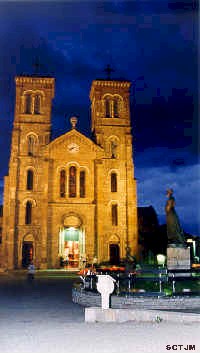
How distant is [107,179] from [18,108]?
1467 centimetres

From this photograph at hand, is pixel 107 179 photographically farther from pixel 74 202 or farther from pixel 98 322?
pixel 98 322

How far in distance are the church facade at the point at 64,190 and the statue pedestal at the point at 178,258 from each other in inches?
897

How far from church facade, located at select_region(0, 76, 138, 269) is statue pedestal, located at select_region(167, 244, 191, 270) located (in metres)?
22.8

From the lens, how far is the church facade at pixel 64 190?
45969mm

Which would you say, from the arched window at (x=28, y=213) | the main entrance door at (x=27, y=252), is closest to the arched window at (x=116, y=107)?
the arched window at (x=28, y=213)

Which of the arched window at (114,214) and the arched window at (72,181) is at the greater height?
the arched window at (72,181)

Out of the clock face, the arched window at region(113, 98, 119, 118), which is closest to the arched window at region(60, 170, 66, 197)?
the clock face

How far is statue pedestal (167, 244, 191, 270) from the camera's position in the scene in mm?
22562

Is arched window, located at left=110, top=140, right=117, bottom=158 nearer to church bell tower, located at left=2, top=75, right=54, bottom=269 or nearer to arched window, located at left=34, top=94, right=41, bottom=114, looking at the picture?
church bell tower, located at left=2, top=75, right=54, bottom=269

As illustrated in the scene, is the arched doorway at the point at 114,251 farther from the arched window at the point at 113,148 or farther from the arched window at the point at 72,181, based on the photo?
the arched window at the point at 113,148

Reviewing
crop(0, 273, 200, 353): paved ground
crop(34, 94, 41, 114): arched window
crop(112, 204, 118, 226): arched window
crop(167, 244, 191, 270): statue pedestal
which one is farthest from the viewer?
crop(34, 94, 41, 114): arched window

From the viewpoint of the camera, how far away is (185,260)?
74.3 feet

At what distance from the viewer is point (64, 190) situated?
4753cm

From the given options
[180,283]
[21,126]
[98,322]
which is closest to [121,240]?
[21,126]
